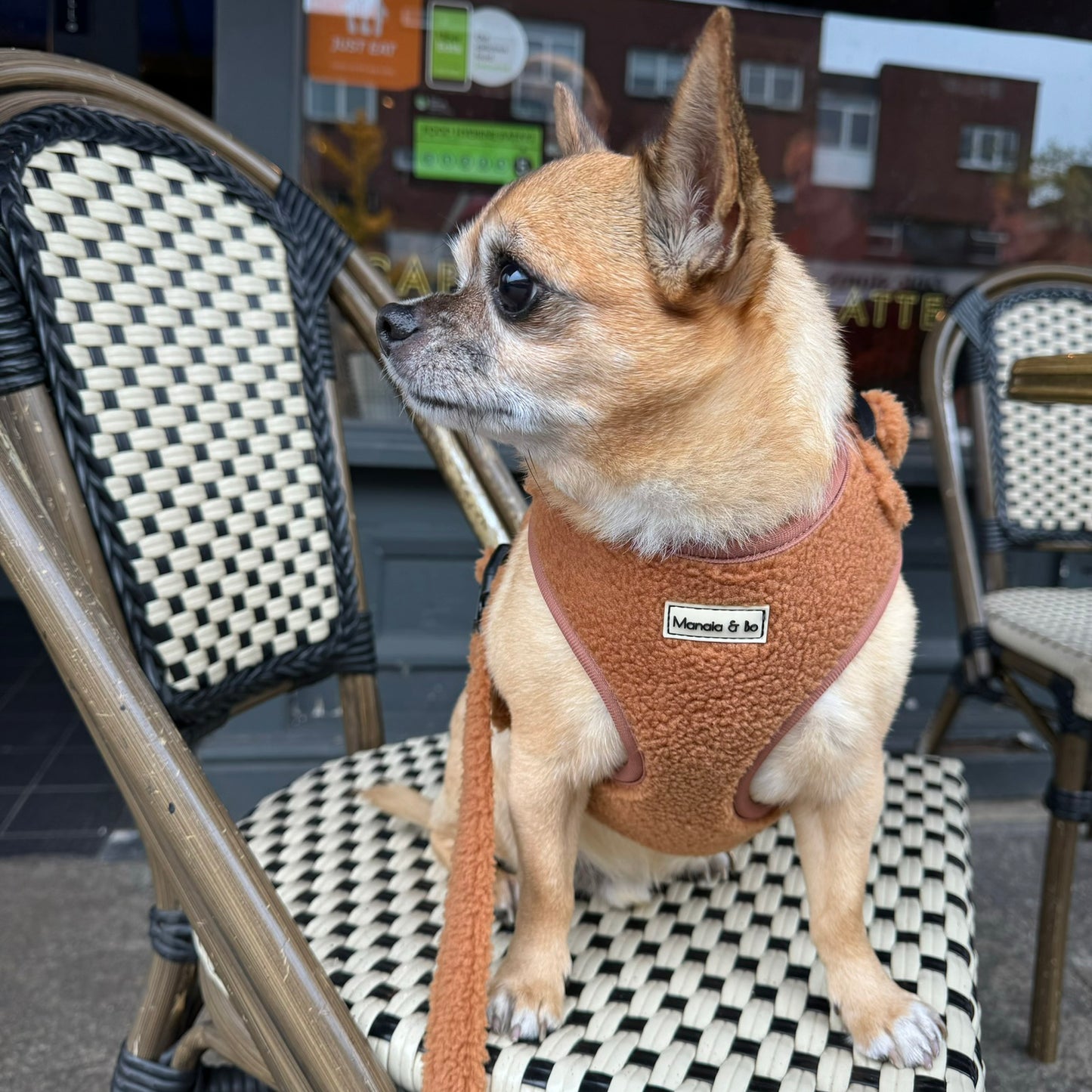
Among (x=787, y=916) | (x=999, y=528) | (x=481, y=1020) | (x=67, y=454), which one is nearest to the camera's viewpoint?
(x=481, y=1020)

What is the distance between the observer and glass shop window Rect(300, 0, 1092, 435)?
247 centimetres

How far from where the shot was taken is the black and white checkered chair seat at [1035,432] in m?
2.06

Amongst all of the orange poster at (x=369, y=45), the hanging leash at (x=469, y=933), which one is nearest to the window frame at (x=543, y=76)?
the orange poster at (x=369, y=45)

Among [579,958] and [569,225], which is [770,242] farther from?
[579,958]

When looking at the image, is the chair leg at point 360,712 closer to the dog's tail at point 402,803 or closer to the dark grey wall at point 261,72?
the dog's tail at point 402,803

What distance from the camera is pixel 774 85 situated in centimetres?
262

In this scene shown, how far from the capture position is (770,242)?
0.87 metres

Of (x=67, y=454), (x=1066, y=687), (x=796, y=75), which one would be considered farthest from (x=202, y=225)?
(x=796, y=75)

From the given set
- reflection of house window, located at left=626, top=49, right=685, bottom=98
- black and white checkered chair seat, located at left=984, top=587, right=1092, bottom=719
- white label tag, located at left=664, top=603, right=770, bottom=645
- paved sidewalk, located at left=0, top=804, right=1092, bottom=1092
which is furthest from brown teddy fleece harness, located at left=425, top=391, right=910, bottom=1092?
reflection of house window, located at left=626, top=49, right=685, bottom=98

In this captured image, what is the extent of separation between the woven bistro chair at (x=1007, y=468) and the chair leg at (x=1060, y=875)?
157mm

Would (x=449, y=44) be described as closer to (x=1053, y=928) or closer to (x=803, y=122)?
(x=803, y=122)

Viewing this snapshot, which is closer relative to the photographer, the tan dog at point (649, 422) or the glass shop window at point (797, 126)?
the tan dog at point (649, 422)

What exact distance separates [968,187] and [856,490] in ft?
7.35

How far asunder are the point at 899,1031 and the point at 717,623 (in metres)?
0.38
